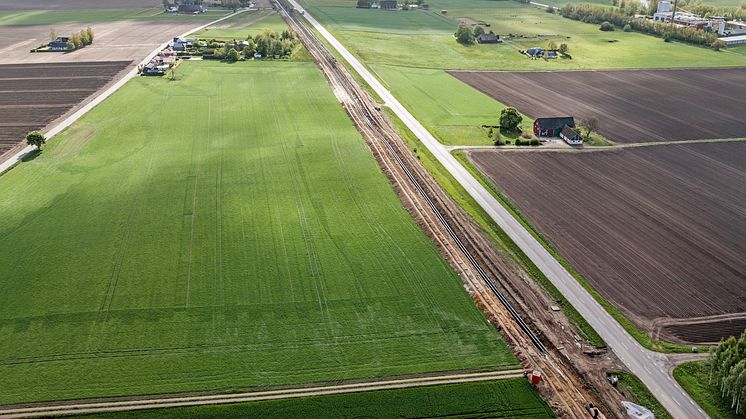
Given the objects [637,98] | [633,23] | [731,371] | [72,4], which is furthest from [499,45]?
[72,4]

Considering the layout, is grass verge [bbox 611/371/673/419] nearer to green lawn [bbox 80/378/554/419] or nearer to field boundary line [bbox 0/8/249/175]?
green lawn [bbox 80/378/554/419]

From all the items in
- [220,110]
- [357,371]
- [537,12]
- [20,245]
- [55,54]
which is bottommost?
[357,371]

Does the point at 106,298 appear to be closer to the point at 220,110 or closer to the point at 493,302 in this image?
the point at 493,302

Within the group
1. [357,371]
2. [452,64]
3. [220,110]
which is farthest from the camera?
[452,64]

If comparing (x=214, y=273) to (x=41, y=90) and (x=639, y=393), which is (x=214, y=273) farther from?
(x=41, y=90)

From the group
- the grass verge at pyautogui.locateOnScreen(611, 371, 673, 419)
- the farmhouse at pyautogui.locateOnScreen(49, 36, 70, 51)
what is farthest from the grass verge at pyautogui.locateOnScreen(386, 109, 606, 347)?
the farmhouse at pyautogui.locateOnScreen(49, 36, 70, 51)

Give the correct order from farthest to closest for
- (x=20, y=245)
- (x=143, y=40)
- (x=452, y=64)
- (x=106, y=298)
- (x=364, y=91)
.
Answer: (x=143, y=40)
(x=452, y=64)
(x=364, y=91)
(x=20, y=245)
(x=106, y=298)

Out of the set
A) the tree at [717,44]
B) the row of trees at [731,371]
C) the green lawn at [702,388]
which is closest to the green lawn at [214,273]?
the green lawn at [702,388]

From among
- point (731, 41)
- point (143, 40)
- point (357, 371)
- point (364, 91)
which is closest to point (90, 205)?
point (357, 371)
